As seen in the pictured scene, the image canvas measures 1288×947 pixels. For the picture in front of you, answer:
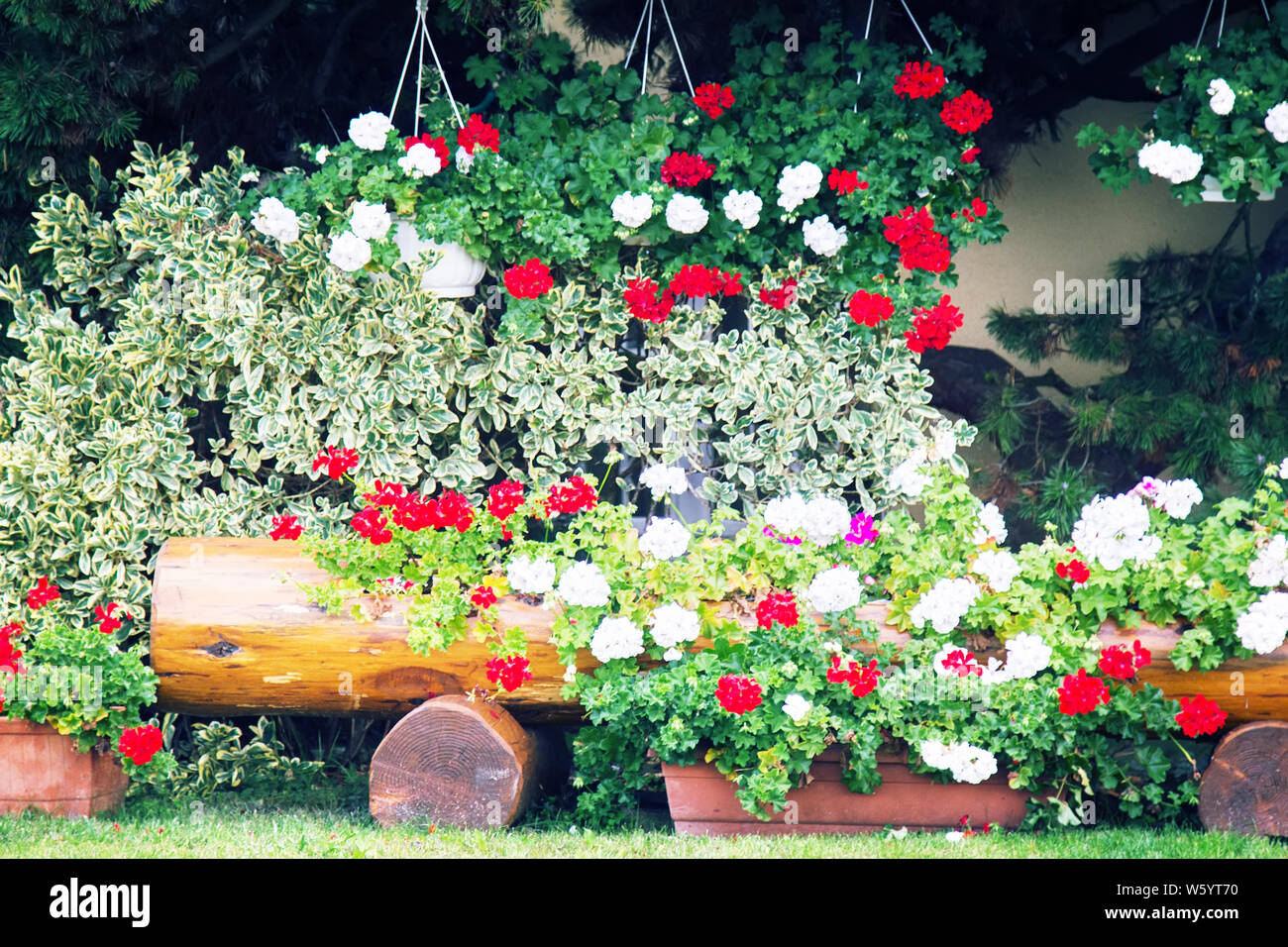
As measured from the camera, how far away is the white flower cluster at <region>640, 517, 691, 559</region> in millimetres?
3934

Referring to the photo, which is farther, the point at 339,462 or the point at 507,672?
the point at 339,462

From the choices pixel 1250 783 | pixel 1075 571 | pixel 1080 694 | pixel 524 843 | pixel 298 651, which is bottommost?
pixel 524 843

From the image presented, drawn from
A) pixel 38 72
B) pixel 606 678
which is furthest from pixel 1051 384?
pixel 38 72

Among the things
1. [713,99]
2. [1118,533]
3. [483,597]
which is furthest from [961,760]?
[713,99]

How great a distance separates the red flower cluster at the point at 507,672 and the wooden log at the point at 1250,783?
1.97m

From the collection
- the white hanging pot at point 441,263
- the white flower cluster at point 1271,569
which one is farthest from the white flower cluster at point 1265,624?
the white hanging pot at point 441,263

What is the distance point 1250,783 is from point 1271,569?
23.7 inches

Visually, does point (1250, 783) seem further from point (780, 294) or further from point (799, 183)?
point (799, 183)

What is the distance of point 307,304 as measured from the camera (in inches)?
176

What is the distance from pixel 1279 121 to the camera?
13.3 ft

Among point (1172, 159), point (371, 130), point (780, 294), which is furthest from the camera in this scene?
point (780, 294)

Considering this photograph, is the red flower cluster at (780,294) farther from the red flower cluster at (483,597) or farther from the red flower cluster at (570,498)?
the red flower cluster at (483,597)

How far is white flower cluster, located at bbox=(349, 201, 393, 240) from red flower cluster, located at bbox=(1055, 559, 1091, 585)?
7.57ft

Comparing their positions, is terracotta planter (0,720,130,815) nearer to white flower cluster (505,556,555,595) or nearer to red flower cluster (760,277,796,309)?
white flower cluster (505,556,555,595)
